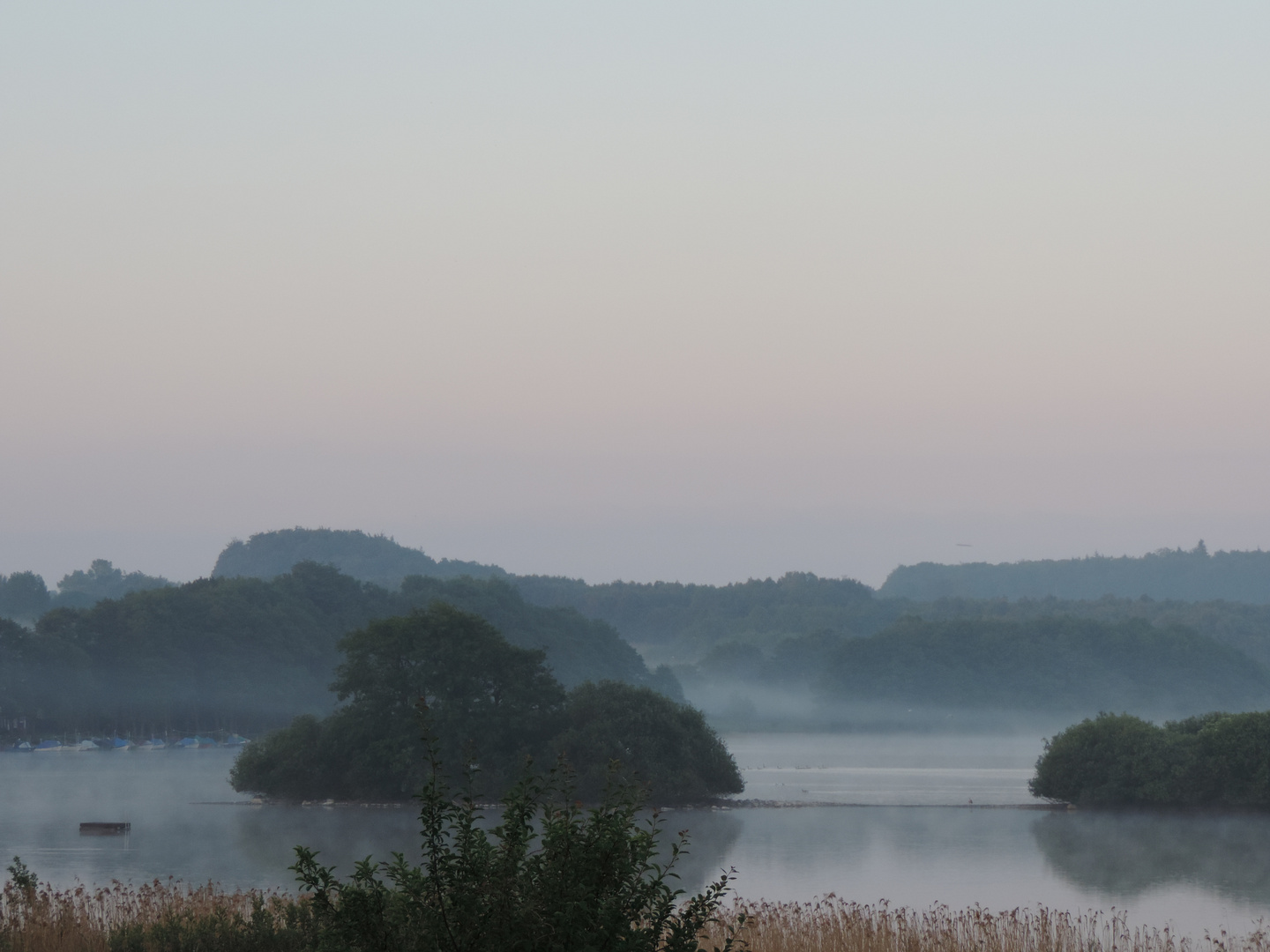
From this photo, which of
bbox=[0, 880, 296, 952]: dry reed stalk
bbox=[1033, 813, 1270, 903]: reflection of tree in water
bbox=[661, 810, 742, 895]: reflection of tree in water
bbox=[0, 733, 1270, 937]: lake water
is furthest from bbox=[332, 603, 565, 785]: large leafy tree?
bbox=[0, 880, 296, 952]: dry reed stalk

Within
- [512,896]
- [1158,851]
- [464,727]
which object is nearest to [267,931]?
[512,896]

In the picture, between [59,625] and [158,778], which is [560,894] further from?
[59,625]

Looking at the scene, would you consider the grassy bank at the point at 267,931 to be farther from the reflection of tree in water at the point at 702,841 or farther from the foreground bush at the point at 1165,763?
the foreground bush at the point at 1165,763

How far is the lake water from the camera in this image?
3212 cm

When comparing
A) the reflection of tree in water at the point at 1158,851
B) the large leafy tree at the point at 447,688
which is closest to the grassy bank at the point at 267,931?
the reflection of tree in water at the point at 1158,851

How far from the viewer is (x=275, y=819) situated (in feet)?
163

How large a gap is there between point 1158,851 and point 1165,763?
992 cm

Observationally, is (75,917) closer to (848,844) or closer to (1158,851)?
(848,844)

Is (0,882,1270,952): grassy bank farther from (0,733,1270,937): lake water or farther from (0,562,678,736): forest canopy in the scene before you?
(0,562,678,736): forest canopy

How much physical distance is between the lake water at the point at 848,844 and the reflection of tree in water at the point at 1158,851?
0.28 feet

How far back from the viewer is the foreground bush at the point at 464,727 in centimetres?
5359

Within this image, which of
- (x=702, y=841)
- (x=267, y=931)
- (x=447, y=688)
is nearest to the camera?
(x=267, y=931)

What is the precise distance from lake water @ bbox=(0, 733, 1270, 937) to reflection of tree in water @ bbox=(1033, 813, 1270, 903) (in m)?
0.08

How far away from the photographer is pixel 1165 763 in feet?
162
